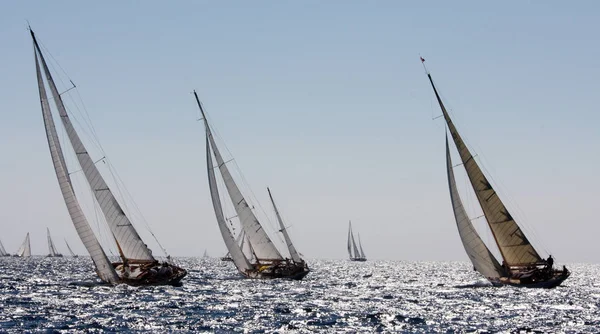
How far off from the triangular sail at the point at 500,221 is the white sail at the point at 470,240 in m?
1.40

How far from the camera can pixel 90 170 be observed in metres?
50.5

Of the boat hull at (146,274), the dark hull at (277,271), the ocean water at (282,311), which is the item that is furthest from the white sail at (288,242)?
the boat hull at (146,274)

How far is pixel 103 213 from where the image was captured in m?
50.5

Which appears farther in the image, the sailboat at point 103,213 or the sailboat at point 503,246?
the sailboat at point 503,246

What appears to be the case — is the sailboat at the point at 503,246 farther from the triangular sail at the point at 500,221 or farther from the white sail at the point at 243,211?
the white sail at the point at 243,211

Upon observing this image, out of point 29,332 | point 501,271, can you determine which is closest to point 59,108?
point 29,332

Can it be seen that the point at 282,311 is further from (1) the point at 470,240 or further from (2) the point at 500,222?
(2) the point at 500,222

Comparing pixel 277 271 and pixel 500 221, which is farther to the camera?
pixel 277 271

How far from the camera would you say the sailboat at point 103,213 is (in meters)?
47.7

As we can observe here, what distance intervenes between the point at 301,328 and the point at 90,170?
21861 millimetres

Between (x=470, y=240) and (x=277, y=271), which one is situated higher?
(x=470, y=240)

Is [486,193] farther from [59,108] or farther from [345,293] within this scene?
[59,108]

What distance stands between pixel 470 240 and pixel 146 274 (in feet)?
71.4

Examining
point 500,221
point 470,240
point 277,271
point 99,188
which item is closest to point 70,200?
point 99,188
